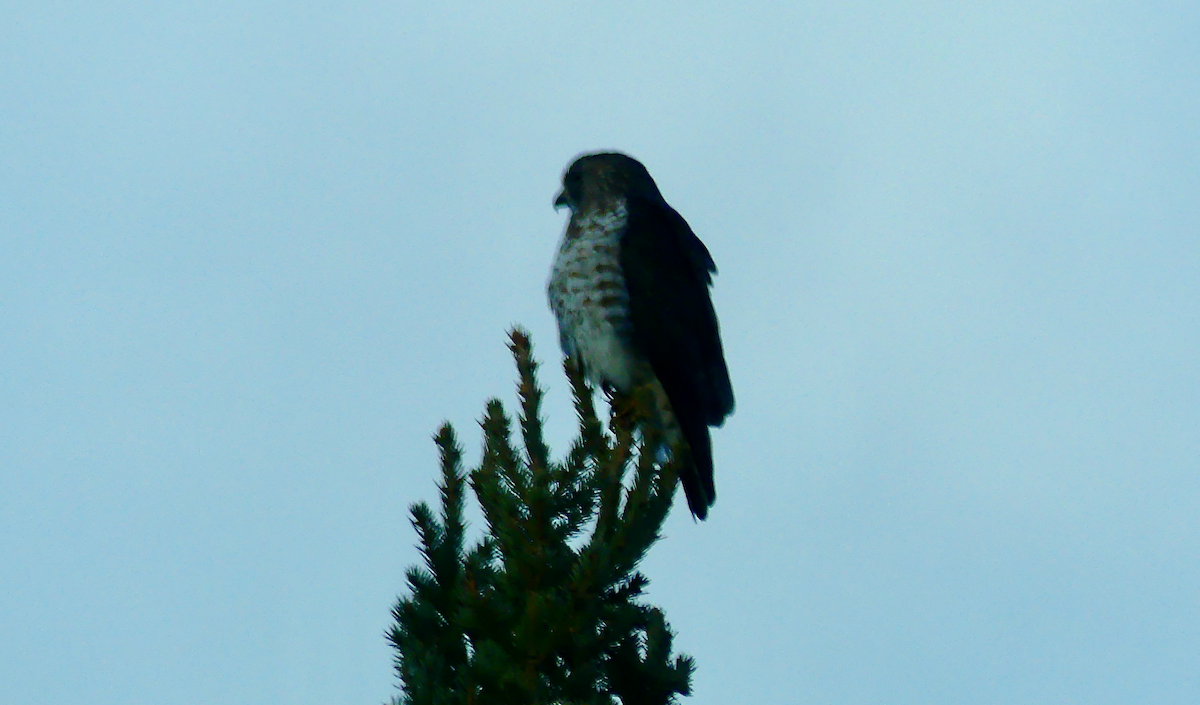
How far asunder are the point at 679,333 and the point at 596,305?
15.1 inches

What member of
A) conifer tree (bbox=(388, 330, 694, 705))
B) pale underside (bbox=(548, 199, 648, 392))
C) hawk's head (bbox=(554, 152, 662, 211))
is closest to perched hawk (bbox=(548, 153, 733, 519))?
pale underside (bbox=(548, 199, 648, 392))

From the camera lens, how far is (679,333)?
5.04 metres

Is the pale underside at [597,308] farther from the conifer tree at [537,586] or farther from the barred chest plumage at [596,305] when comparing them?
the conifer tree at [537,586]

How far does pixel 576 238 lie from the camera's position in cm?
525

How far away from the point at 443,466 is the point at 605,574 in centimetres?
Result: 55

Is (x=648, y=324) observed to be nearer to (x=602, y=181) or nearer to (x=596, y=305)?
(x=596, y=305)

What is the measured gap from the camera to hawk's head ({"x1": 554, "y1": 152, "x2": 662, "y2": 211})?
18.3 ft

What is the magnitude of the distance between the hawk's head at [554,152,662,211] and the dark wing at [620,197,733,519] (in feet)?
1.07

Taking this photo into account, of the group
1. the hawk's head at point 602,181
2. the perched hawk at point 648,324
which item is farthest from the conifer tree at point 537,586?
the hawk's head at point 602,181

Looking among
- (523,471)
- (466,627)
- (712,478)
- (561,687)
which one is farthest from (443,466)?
(712,478)

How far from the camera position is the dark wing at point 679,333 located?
16.3 ft

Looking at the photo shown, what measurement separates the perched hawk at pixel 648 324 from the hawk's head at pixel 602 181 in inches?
10.7

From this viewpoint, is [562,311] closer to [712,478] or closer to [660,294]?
[660,294]

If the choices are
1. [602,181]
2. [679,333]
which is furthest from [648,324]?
[602,181]
